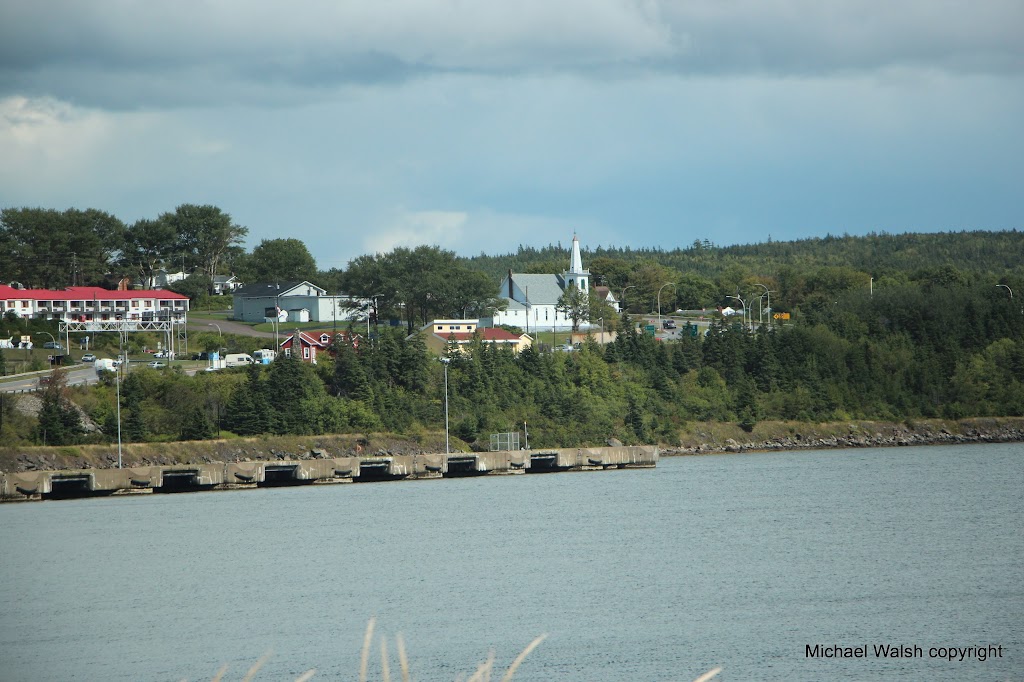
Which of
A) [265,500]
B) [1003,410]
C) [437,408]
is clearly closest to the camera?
[265,500]

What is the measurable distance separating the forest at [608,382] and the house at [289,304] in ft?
19.9

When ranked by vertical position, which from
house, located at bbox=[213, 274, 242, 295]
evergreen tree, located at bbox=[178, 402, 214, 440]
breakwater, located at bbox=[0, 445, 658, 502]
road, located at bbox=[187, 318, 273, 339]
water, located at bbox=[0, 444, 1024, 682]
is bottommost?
water, located at bbox=[0, 444, 1024, 682]

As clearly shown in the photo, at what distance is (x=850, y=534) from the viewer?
5112 centimetres

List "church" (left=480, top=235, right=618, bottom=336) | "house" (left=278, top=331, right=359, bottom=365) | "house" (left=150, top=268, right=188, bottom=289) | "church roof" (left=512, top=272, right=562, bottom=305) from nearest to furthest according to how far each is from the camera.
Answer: "house" (left=278, top=331, right=359, bottom=365) → "church" (left=480, top=235, right=618, bottom=336) → "church roof" (left=512, top=272, right=562, bottom=305) → "house" (left=150, top=268, right=188, bottom=289)

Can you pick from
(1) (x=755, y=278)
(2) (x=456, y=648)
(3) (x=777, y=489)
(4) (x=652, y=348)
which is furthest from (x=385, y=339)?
(1) (x=755, y=278)

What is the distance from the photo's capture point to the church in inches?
5605

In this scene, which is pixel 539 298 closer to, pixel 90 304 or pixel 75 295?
pixel 90 304

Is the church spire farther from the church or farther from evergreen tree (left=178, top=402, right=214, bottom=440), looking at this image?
evergreen tree (left=178, top=402, right=214, bottom=440)

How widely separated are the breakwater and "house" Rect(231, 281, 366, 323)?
47.8 meters

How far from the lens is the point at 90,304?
406ft

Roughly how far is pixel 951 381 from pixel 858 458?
1001 inches

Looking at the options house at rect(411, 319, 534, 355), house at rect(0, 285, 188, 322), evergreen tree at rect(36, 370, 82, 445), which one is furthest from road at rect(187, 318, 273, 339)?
evergreen tree at rect(36, 370, 82, 445)

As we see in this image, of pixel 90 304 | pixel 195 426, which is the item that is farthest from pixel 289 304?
pixel 195 426

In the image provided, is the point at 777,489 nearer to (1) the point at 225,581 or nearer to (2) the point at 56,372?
(1) the point at 225,581
